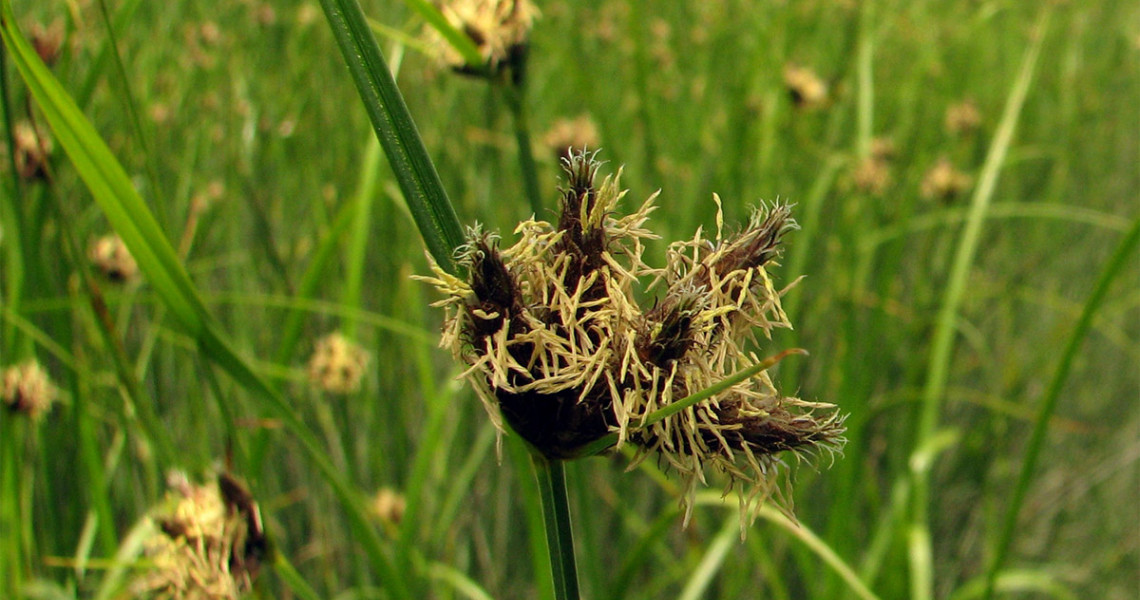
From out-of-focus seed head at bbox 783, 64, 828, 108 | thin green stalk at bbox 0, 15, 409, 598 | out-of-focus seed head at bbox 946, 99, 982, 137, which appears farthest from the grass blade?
out-of-focus seed head at bbox 946, 99, 982, 137

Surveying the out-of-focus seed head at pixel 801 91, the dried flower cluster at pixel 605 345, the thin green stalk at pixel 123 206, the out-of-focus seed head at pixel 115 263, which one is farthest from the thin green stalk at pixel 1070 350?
the out-of-focus seed head at pixel 115 263

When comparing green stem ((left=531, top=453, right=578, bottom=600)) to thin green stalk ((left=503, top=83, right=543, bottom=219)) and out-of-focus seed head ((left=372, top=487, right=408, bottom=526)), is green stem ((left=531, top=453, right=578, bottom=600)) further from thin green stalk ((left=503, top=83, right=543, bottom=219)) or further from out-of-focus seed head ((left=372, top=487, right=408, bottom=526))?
out-of-focus seed head ((left=372, top=487, right=408, bottom=526))

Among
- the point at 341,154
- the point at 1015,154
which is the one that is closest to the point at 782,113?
the point at 1015,154

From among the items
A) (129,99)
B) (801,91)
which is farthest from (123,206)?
(801,91)

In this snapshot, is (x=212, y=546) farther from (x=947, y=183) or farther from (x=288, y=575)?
(x=947, y=183)

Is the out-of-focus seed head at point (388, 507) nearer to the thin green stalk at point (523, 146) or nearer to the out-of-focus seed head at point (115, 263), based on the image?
the out-of-focus seed head at point (115, 263)

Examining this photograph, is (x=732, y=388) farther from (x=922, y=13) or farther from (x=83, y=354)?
(x=922, y=13)
